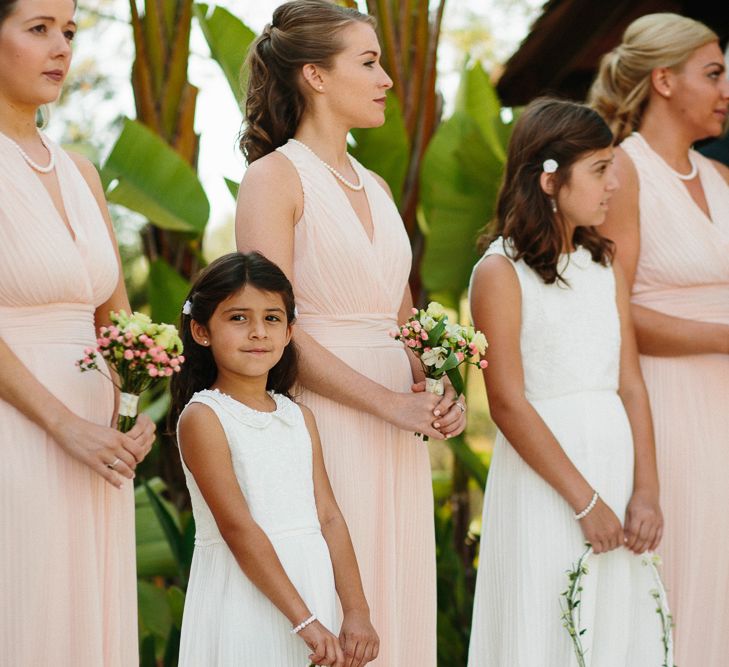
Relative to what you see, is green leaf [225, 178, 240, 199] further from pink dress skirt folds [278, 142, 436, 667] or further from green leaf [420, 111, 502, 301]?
pink dress skirt folds [278, 142, 436, 667]

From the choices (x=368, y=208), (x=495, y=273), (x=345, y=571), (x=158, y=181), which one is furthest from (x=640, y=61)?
(x=345, y=571)

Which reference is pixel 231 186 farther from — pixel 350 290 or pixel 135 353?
pixel 135 353

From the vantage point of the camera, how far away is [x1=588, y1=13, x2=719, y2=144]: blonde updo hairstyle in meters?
4.65

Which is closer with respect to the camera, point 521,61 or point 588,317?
point 588,317

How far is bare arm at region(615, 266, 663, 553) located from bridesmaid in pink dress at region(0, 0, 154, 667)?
1.56 m

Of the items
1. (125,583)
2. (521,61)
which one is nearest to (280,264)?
(125,583)

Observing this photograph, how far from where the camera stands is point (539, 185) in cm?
414

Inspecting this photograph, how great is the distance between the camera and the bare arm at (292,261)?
346 cm

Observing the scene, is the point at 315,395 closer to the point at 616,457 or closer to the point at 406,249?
the point at 406,249

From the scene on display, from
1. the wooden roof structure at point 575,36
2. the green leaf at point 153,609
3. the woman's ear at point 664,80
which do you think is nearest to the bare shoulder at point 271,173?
the woman's ear at point 664,80

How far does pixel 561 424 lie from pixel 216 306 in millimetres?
1225

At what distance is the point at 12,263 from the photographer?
10.4 ft

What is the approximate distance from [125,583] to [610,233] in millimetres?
2115

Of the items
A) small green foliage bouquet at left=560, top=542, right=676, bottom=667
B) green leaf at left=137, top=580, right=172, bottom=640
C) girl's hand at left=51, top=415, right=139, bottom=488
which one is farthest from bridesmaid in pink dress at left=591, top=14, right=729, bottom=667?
green leaf at left=137, top=580, right=172, bottom=640
